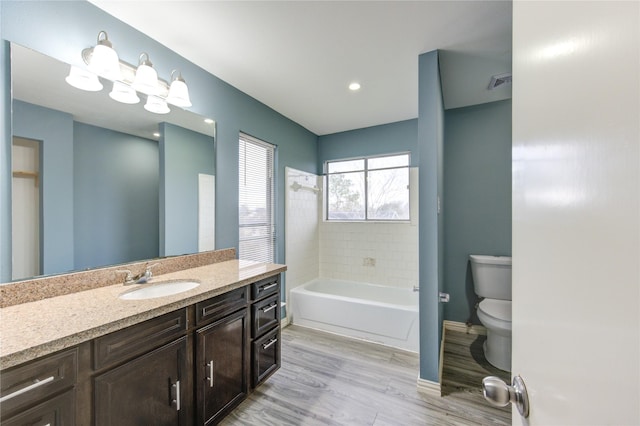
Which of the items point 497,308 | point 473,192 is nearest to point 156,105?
point 473,192

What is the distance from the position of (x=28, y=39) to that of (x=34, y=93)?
0.25 meters

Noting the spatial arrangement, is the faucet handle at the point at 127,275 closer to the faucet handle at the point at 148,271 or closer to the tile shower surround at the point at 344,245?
the faucet handle at the point at 148,271

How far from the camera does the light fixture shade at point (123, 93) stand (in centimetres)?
157

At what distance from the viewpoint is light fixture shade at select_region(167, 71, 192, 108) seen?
1.80 meters

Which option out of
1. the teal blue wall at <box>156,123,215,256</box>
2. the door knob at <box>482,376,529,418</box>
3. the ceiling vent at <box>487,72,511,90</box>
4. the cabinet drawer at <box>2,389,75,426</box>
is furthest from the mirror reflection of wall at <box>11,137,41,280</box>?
the ceiling vent at <box>487,72,511,90</box>

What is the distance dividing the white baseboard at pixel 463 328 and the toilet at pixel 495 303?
38 cm

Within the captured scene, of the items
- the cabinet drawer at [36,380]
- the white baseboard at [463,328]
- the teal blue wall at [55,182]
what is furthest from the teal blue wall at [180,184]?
the white baseboard at [463,328]

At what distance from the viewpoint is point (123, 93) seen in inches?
63.5

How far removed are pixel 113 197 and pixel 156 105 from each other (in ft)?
2.34

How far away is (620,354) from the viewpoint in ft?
0.84

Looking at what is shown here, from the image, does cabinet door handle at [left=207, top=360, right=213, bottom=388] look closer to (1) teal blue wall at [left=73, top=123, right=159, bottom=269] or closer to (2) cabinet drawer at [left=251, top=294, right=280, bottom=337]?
(2) cabinet drawer at [left=251, top=294, right=280, bottom=337]

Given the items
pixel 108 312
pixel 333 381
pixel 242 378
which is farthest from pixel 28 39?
pixel 333 381

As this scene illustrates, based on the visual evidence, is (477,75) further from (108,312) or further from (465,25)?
(108,312)

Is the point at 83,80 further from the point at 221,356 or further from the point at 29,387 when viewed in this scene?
the point at 221,356
